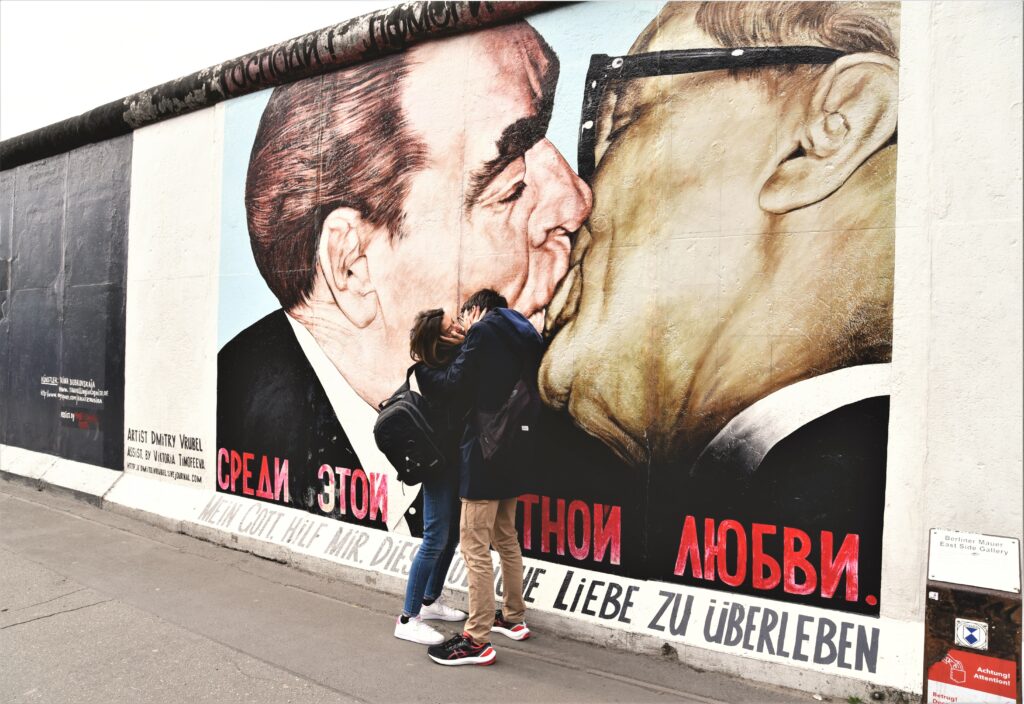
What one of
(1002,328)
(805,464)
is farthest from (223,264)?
(1002,328)

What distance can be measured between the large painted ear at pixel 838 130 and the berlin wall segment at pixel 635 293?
15mm

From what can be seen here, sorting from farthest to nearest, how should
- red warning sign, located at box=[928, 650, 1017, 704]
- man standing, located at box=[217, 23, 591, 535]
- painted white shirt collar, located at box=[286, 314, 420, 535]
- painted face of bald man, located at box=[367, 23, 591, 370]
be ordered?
painted white shirt collar, located at box=[286, 314, 420, 535] < man standing, located at box=[217, 23, 591, 535] < painted face of bald man, located at box=[367, 23, 591, 370] < red warning sign, located at box=[928, 650, 1017, 704]

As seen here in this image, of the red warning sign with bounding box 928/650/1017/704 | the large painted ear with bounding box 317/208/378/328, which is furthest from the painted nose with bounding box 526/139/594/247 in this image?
the red warning sign with bounding box 928/650/1017/704

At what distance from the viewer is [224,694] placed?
3625mm

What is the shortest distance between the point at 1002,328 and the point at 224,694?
13.8 ft

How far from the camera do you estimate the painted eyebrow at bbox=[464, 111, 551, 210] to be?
16.4 ft

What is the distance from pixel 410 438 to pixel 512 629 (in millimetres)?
1340

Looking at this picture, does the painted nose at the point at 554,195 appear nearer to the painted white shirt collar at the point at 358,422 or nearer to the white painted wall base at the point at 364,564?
the painted white shirt collar at the point at 358,422

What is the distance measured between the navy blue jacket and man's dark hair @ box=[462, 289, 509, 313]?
0.37 meters

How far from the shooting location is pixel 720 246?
4270 mm

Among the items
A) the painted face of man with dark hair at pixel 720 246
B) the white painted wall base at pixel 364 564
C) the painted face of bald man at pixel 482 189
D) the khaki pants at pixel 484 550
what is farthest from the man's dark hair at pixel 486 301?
the white painted wall base at pixel 364 564

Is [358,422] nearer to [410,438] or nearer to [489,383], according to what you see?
[410,438]

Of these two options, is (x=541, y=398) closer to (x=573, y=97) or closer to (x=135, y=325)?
(x=573, y=97)

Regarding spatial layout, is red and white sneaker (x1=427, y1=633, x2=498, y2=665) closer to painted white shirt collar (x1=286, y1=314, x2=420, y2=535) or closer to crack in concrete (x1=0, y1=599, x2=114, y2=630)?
painted white shirt collar (x1=286, y1=314, x2=420, y2=535)
